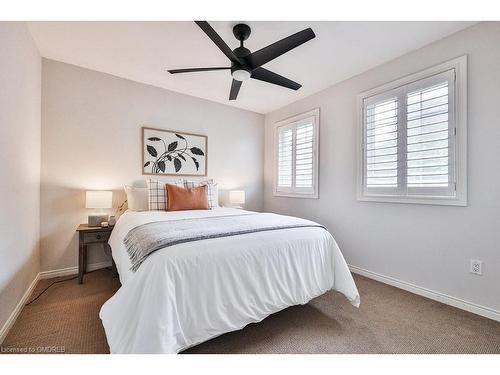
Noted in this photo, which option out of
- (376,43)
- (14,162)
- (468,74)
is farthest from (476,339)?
(14,162)

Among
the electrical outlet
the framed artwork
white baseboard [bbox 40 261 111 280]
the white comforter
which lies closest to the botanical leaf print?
the framed artwork

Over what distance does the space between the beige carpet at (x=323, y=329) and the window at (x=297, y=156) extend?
1694mm

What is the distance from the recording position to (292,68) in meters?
2.68

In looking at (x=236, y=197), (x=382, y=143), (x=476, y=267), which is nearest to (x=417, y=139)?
(x=382, y=143)

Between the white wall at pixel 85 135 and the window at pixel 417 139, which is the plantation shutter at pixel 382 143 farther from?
the white wall at pixel 85 135

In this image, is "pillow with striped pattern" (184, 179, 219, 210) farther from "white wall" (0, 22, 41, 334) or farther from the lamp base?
"white wall" (0, 22, 41, 334)

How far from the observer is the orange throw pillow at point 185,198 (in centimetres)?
276

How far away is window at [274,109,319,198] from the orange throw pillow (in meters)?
1.49

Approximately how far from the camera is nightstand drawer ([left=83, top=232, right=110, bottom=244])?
2426mm

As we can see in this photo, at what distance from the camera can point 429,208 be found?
2189 mm

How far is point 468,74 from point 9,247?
155 inches

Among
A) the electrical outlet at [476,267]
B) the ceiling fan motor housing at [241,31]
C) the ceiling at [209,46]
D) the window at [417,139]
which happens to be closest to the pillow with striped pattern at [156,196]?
the ceiling at [209,46]

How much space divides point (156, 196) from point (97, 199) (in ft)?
2.01

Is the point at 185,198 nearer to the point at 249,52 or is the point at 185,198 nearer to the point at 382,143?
the point at 249,52
